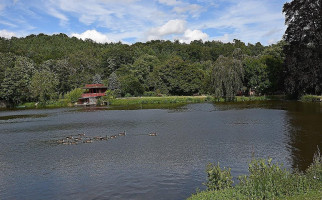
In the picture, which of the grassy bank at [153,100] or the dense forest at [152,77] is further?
the grassy bank at [153,100]

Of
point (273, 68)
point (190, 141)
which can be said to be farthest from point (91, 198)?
point (273, 68)

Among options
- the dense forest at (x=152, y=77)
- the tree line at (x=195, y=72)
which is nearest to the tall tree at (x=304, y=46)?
the tree line at (x=195, y=72)

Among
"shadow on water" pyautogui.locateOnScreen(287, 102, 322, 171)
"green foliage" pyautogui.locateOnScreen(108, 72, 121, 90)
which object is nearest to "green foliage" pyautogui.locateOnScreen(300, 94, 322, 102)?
"shadow on water" pyautogui.locateOnScreen(287, 102, 322, 171)

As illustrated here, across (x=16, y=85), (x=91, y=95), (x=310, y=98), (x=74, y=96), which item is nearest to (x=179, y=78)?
(x=91, y=95)

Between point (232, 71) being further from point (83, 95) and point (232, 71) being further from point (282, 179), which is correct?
point (282, 179)

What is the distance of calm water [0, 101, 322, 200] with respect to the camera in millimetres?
17172

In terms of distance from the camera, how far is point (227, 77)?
237ft

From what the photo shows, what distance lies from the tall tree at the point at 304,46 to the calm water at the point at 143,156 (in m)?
24.8

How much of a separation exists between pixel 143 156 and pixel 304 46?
2132 inches

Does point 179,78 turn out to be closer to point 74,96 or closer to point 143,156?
point 74,96

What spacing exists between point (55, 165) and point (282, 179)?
17.2 m

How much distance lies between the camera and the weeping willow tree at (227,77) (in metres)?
71.9

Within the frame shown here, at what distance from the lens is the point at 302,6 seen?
202ft

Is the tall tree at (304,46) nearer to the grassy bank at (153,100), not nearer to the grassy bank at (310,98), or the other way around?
the grassy bank at (310,98)
